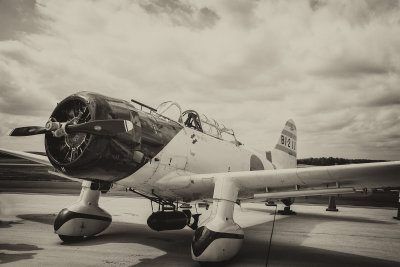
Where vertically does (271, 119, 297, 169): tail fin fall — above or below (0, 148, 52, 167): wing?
above

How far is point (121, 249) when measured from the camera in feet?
16.7

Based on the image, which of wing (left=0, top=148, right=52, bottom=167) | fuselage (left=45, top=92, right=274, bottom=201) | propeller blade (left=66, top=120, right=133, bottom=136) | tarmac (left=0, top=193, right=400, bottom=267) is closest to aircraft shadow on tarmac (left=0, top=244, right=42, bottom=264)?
tarmac (left=0, top=193, right=400, bottom=267)

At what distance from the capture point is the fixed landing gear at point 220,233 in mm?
4211

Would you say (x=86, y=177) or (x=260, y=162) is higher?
(x=260, y=162)

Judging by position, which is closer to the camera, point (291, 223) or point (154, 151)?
point (154, 151)

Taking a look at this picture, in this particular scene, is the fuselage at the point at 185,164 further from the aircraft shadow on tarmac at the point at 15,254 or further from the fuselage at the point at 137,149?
the aircraft shadow on tarmac at the point at 15,254

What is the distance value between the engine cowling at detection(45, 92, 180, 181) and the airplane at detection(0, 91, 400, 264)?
0.01m

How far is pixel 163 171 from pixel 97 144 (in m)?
1.52

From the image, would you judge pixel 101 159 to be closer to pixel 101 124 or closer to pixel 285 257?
pixel 101 124

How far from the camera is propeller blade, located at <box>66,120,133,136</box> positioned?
3.81m

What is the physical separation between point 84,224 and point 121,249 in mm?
1175

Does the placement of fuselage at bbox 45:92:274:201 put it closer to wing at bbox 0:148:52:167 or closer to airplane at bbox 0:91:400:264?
airplane at bbox 0:91:400:264

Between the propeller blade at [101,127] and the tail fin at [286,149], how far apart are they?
25.5ft

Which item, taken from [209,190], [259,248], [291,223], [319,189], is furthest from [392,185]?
[291,223]
